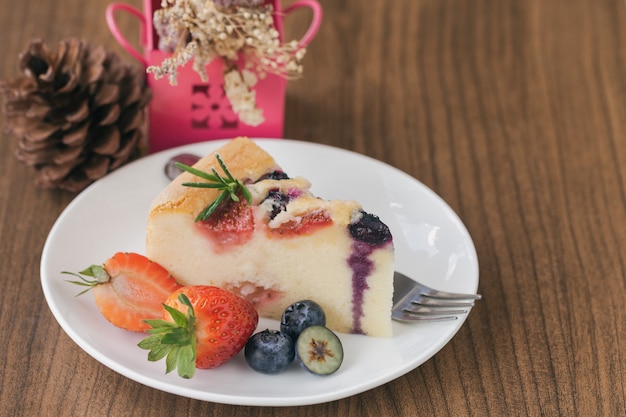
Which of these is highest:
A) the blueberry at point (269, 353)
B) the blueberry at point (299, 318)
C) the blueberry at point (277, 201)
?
the blueberry at point (277, 201)

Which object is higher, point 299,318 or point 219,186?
point 219,186

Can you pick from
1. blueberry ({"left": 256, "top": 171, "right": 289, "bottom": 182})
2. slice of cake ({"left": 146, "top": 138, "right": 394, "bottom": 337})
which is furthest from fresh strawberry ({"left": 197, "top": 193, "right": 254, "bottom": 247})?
blueberry ({"left": 256, "top": 171, "right": 289, "bottom": 182})

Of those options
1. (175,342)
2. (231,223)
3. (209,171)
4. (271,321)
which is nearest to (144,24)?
(209,171)

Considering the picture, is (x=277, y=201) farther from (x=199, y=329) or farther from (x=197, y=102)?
(x=197, y=102)

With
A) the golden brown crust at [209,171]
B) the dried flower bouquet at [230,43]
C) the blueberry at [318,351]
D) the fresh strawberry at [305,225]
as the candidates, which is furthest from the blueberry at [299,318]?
the dried flower bouquet at [230,43]

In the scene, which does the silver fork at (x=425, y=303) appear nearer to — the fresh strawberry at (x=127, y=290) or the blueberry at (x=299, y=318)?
the blueberry at (x=299, y=318)

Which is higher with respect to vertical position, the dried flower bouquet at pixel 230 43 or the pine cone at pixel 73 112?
the dried flower bouquet at pixel 230 43

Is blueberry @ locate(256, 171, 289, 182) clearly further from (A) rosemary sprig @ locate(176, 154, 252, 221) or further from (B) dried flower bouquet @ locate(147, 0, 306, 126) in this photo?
(B) dried flower bouquet @ locate(147, 0, 306, 126)
